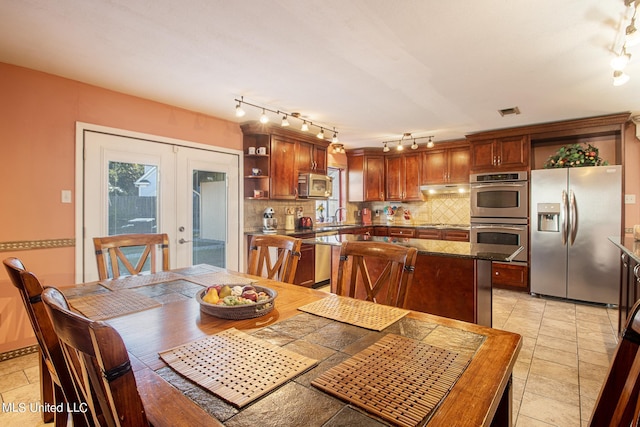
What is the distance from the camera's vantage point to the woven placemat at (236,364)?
0.80 m

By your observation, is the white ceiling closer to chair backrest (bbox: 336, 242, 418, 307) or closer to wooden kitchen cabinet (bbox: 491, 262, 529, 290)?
chair backrest (bbox: 336, 242, 418, 307)

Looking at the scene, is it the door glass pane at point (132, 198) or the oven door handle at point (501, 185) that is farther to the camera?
the oven door handle at point (501, 185)

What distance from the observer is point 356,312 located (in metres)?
1.37

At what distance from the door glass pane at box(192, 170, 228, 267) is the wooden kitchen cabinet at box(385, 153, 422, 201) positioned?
334cm

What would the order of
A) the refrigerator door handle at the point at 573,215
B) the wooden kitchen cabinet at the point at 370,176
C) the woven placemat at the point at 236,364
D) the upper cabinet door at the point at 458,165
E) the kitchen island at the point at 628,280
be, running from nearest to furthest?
the woven placemat at the point at 236,364 → the kitchen island at the point at 628,280 → the refrigerator door handle at the point at 573,215 → the upper cabinet door at the point at 458,165 → the wooden kitchen cabinet at the point at 370,176

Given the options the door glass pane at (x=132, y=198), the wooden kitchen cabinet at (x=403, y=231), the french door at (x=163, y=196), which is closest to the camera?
the french door at (x=163, y=196)

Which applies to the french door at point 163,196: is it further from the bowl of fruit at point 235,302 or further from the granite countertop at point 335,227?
the bowl of fruit at point 235,302

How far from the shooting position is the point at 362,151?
6277 mm

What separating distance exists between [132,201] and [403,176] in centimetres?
455

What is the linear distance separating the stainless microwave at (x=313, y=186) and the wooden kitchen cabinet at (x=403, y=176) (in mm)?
1591

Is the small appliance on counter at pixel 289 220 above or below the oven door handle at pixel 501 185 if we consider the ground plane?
below

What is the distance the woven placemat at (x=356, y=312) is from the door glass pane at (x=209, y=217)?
2839mm

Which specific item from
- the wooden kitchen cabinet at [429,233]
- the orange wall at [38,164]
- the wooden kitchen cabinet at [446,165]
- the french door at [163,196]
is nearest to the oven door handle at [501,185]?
the wooden kitchen cabinet at [446,165]

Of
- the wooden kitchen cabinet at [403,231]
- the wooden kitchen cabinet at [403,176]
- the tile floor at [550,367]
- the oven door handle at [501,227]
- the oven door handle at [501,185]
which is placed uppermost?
the wooden kitchen cabinet at [403,176]
